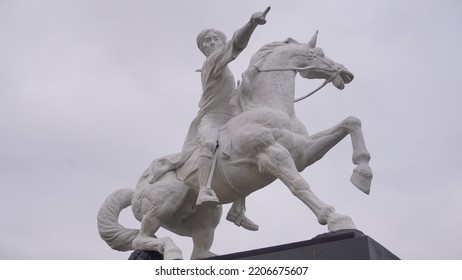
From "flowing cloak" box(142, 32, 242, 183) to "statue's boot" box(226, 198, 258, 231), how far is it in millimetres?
764

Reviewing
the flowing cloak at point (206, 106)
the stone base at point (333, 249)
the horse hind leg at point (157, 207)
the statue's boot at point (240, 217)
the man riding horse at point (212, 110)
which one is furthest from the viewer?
the statue's boot at point (240, 217)

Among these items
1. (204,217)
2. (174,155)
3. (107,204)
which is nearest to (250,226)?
(204,217)

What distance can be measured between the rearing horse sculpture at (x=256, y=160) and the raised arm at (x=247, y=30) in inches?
17.2

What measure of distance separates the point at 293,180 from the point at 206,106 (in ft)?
5.16

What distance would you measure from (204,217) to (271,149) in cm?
150

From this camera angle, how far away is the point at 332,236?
6184 millimetres

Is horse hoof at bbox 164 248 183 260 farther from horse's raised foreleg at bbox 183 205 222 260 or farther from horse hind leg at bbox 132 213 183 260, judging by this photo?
horse's raised foreleg at bbox 183 205 222 260

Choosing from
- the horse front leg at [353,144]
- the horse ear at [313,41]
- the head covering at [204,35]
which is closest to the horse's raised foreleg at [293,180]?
the horse front leg at [353,144]

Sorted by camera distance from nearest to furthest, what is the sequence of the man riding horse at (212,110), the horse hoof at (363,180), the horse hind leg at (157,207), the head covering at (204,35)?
1. the horse hoof at (363,180)
2. the man riding horse at (212,110)
3. the horse hind leg at (157,207)
4. the head covering at (204,35)

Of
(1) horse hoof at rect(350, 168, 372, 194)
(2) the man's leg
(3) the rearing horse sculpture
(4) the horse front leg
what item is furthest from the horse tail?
(1) horse hoof at rect(350, 168, 372, 194)

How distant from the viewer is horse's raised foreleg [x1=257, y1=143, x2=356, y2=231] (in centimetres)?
643

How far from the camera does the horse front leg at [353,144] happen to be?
22.5 feet

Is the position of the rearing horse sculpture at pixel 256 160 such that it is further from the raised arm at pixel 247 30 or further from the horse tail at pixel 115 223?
the raised arm at pixel 247 30

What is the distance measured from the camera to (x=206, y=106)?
7812 mm
